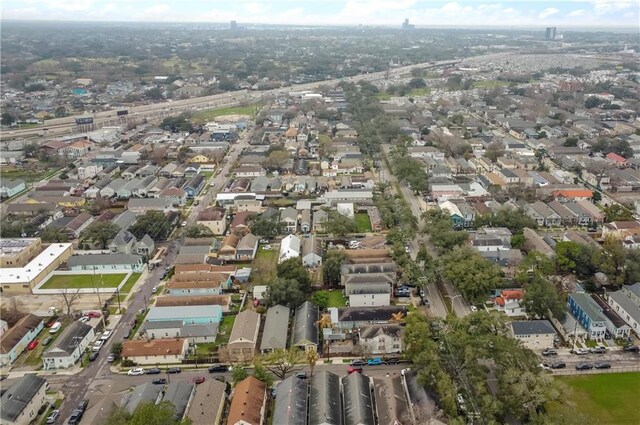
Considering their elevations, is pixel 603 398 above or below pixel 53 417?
above

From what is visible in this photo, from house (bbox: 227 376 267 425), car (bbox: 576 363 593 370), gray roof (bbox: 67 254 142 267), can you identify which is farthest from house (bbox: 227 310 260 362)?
car (bbox: 576 363 593 370)

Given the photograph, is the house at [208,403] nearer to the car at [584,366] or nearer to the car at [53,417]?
the car at [53,417]

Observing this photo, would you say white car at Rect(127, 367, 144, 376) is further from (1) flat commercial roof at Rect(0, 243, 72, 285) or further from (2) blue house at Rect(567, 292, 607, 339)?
(2) blue house at Rect(567, 292, 607, 339)

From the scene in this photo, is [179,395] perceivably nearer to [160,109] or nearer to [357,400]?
[357,400]

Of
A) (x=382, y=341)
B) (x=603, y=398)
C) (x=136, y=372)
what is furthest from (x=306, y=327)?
(x=603, y=398)

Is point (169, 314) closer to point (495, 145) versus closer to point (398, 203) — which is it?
point (398, 203)

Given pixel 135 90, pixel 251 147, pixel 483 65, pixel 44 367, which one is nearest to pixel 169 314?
pixel 44 367
